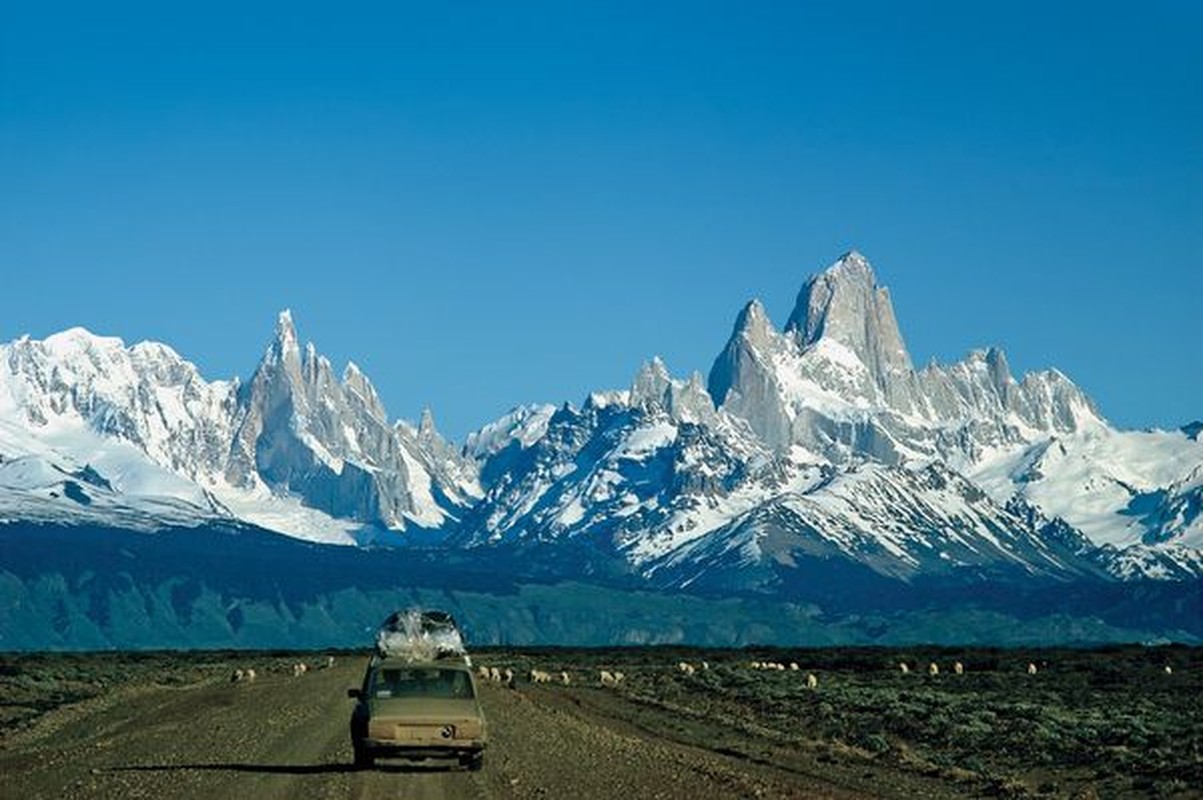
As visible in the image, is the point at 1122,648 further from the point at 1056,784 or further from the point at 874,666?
the point at 1056,784

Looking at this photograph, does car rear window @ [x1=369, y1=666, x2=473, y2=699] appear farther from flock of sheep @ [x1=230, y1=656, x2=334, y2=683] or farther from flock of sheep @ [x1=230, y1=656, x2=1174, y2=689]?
flock of sheep @ [x1=230, y1=656, x2=334, y2=683]

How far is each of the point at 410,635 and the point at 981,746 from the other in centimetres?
4040

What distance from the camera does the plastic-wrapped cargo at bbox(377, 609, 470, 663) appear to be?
97125mm

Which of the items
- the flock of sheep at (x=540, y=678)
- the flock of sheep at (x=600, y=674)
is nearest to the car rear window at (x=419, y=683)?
the flock of sheep at (x=600, y=674)

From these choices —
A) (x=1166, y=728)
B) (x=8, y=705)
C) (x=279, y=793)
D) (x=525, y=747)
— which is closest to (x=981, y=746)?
(x=1166, y=728)

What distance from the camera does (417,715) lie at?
49875mm

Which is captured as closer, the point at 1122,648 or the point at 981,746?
the point at 981,746

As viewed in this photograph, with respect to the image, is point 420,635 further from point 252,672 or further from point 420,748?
point 420,748

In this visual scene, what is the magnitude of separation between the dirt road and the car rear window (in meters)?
1.88

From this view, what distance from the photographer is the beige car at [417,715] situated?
4984cm

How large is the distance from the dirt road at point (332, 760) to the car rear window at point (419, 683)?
188 cm

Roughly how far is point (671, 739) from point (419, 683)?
2298 centimetres

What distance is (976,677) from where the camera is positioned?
121750 millimetres

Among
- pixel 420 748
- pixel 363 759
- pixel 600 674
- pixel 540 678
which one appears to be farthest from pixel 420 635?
pixel 420 748
